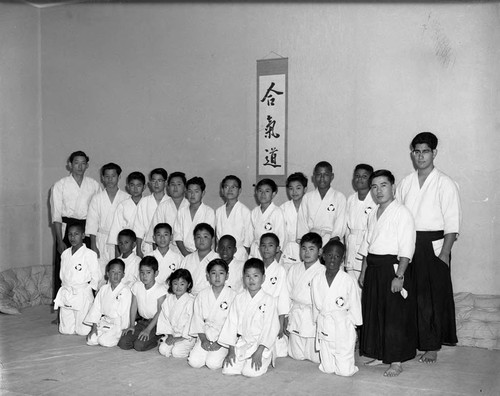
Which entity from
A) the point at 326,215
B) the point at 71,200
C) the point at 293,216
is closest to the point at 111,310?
the point at 71,200

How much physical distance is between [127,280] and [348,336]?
2.36 meters

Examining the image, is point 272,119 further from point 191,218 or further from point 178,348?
point 178,348

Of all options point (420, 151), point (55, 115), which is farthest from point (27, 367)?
point (55, 115)

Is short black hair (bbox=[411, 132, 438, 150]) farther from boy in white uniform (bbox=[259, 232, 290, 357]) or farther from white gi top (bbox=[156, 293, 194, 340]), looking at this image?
white gi top (bbox=[156, 293, 194, 340])

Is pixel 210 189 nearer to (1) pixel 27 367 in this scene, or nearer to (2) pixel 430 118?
(2) pixel 430 118

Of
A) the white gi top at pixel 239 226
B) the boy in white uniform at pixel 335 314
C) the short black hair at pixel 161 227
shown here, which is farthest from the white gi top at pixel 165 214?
the boy in white uniform at pixel 335 314

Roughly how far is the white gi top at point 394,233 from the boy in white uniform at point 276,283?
915 millimetres

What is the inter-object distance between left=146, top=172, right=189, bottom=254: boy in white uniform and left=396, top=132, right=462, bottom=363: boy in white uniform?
2560 mm

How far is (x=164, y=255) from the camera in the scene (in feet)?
20.4

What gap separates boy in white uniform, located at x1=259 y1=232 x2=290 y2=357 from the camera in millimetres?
5312

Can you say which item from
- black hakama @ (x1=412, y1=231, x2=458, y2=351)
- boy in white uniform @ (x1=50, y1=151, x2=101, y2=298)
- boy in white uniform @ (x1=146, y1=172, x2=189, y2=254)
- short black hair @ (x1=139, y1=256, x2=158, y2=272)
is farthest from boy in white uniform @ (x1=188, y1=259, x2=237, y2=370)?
boy in white uniform @ (x1=50, y1=151, x2=101, y2=298)

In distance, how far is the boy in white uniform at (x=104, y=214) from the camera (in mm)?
6836

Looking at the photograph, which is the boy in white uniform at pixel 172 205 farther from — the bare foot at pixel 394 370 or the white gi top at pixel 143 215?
the bare foot at pixel 394 370

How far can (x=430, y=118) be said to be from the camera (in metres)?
6.30
